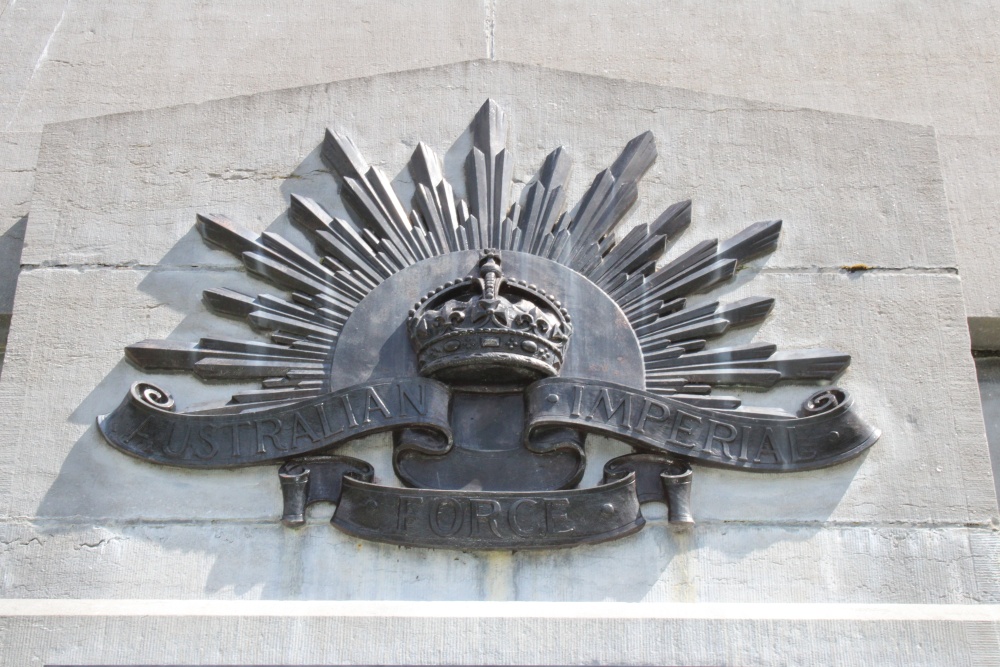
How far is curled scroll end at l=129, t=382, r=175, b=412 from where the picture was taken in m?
5.44

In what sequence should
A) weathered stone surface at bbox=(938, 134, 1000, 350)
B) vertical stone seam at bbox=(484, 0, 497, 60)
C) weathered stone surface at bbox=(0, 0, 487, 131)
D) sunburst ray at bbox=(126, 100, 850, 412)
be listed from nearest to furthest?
sunburst ray at bbox=(126, 100, 850, 412)
weathered stone surface at bbox=(938, 134, 1000, 350)
weathered stone surface at bbox=(0, 0, 487, 131)
vertical stone seam at bbox=(484, 0, 497, 60)

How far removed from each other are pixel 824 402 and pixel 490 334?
1308mm

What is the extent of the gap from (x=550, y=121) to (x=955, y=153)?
2295 millimetres

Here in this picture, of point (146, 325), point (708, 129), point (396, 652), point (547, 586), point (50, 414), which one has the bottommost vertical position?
point (396, 652)

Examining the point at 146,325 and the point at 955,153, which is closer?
the point at 146,325

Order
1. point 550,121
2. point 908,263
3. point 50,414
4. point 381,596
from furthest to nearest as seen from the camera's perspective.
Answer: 1. point 550,121
2. point 908,263
3. point 50,414
4. point 381,596

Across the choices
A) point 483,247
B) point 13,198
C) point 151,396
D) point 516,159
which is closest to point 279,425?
point 151,396

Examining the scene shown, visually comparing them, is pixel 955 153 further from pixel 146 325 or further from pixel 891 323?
pixel 146 325

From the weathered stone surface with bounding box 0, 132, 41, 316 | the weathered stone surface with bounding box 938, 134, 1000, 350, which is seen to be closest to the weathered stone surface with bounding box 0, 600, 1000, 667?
the weathered stone surface with bounding box 938, 134, 1000, 350

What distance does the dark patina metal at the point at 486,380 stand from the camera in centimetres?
523

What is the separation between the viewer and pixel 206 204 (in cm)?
614

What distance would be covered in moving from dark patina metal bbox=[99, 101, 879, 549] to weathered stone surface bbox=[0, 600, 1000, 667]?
46cm

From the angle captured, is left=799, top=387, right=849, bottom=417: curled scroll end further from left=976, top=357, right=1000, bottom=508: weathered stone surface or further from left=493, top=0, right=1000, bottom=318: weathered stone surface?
left=493, top=0, right=1000, bottom=318: weathered stone surface

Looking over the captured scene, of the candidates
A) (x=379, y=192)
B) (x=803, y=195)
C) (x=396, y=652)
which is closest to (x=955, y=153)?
(x=803, y=195)
